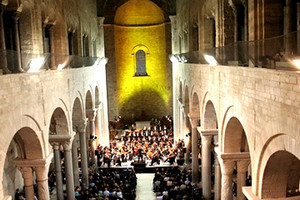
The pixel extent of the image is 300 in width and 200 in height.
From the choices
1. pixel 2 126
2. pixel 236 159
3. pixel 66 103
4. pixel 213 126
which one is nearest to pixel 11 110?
pixel 2 126

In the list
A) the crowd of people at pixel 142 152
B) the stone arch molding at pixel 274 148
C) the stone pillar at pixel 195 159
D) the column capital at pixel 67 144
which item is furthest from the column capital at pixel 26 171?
the crowd of people at pixel 142 152

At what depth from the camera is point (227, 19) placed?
1265 cm

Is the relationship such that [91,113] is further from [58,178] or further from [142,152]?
[58,178]

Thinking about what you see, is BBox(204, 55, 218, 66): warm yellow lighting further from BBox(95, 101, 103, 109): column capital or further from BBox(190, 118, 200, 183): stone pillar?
BBox(95, 101, 103, 109): column capital

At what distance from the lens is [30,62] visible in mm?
10531

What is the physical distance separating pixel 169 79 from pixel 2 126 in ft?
84.3

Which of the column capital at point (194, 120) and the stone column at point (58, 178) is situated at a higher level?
the column capital at point (194, 120)

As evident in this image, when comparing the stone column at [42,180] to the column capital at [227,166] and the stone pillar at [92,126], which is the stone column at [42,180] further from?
the stone pillar at [92,126]

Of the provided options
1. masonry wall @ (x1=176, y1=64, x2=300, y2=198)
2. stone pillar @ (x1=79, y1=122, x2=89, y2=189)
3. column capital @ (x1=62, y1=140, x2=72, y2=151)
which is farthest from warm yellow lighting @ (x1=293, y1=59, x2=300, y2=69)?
stone pillar @ (x1=79, y1=122, x2=89, y2=189)

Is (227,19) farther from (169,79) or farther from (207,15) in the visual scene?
(169,79)

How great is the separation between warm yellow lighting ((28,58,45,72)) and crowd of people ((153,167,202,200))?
8.93 metres

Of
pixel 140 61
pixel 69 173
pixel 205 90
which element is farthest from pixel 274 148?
pixel 140 61

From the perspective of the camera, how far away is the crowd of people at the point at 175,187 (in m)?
17.1

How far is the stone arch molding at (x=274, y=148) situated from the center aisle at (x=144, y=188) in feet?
37.3
